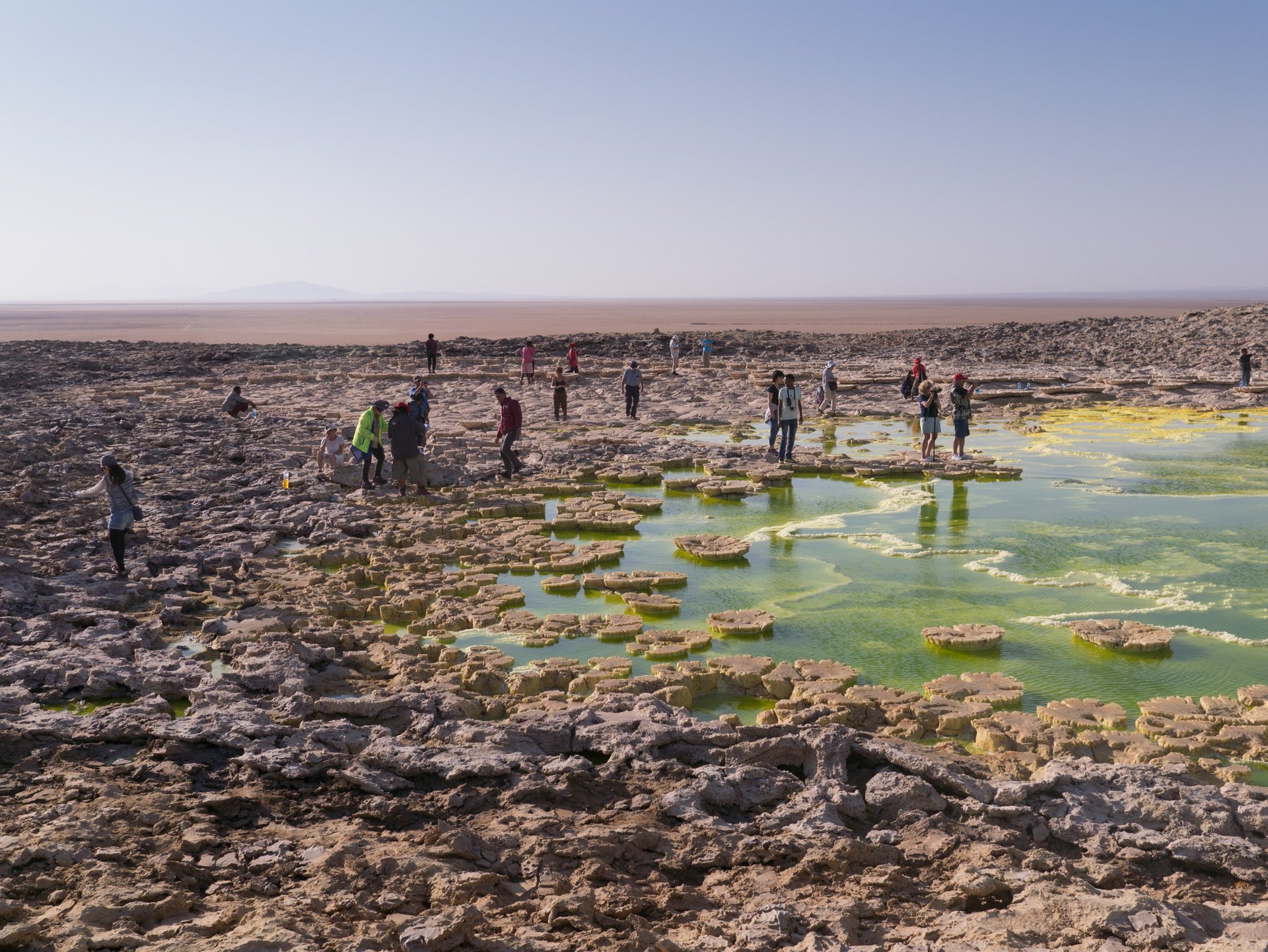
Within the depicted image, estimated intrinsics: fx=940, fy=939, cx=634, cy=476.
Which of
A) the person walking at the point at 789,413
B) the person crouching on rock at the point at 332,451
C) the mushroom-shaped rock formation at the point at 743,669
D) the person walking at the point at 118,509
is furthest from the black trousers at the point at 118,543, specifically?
the person walking at the point at 789,413

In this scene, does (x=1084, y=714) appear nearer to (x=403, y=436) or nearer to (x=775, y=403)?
(x=403, y=436)

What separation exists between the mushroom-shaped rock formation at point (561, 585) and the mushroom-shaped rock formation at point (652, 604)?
88 centimetres

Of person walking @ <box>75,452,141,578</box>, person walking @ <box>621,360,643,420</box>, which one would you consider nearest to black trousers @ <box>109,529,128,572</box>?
person walking @ <box>75,452,141,578</box>

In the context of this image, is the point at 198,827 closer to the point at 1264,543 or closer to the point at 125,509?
the point at 125,509

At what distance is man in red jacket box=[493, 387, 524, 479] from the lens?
16703mm

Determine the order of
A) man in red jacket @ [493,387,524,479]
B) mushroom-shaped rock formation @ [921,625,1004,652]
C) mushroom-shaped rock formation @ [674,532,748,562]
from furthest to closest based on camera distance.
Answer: man in red jacket @ [493,387,524,479], mushroom-shaped rock formation @ [674,532,748,562], mushroom-shaped rock formation @ [921,625,1004,652]

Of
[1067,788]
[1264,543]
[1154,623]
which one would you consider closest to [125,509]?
[1067,788]

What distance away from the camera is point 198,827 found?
586 cm

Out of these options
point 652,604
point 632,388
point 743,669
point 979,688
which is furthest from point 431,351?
point 979,688

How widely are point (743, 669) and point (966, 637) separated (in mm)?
2479

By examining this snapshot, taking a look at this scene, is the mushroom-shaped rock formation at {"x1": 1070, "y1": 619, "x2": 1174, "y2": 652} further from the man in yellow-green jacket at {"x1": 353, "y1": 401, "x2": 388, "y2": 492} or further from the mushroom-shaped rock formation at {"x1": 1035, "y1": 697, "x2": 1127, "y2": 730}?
the man in yellow-green jacket at {"x1": 353, "y1": 401, "x2": 388, "y2": 492}

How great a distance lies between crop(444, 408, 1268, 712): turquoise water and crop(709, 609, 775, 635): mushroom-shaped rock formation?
6.0 inches

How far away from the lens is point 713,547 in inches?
513

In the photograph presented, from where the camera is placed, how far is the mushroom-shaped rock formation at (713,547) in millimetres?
12812
